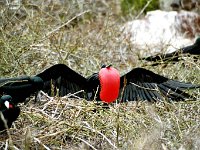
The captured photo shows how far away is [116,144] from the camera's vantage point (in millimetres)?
2533

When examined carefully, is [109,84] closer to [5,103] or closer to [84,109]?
[84,109]

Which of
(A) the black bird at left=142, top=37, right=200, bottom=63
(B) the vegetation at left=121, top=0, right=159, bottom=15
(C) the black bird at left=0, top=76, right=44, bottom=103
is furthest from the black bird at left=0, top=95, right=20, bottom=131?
(B) the vegetation at left=121, top=0, right=159, bottom=15

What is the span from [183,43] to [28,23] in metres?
1.46

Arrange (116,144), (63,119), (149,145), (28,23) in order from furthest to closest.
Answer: (28,23)
(63,119)
(116,144)
(149,145)

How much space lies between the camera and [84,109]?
113 inches

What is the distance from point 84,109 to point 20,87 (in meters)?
0.30

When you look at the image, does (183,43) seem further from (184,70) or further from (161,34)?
(184,70)

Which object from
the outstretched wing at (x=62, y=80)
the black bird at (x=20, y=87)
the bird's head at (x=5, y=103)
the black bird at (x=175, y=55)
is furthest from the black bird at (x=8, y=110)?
the black bird at (x=175, y=55)

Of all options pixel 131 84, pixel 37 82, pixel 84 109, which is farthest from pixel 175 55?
pixel 37 82

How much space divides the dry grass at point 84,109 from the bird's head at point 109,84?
0.07 m

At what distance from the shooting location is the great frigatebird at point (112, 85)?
2.96 metres

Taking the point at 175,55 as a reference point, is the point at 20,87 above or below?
above

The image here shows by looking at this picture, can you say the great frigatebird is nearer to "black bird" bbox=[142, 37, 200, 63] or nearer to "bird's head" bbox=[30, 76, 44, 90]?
"bird's head" bbox=[30, 76, 44, 90]

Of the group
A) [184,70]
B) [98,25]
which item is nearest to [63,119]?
[184,70]
